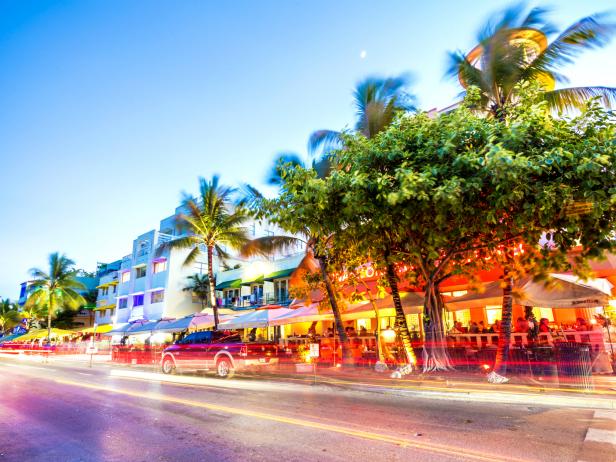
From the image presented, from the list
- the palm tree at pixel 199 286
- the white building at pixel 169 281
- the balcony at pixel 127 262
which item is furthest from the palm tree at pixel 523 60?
the balcony at pixel 127 262

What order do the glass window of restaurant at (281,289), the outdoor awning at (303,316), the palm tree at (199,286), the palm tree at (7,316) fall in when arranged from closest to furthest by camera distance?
the outdoor awning at (303,316) < the glass window of restaurant at (281,289) < the palm tree at (199,286) < the palm tree at (7,316)

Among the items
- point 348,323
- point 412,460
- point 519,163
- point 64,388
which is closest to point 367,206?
point 519,163

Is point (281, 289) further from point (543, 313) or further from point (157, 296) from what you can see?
point (543, 313)

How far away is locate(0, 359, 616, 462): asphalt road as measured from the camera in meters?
5.43

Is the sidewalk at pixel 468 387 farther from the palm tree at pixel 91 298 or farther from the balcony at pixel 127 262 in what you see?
the palm tree at pixel 91 298

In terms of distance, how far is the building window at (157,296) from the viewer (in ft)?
135

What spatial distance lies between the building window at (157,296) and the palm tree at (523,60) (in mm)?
36660

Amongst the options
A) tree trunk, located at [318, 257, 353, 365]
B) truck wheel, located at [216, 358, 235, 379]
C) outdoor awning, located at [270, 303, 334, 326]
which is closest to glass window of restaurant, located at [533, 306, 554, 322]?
tree trunk, located at [318, 257, 353, 365]

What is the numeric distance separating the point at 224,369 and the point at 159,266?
30.0 m

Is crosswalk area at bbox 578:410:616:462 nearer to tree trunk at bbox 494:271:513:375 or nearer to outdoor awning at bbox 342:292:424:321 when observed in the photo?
tree trunk at bbox 494:271:513:375

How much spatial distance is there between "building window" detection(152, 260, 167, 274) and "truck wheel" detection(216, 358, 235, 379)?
2827 centimetres

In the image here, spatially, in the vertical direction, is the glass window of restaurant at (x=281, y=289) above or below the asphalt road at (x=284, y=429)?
above

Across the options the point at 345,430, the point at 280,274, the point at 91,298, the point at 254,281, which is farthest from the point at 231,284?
the point at 91,298

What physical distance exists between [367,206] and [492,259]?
509 centimetres
